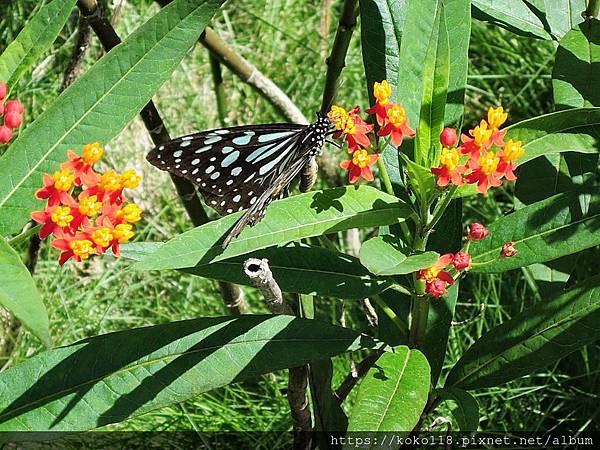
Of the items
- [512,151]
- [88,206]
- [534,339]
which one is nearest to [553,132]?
[512,151]

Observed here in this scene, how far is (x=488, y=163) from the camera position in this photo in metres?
1.24

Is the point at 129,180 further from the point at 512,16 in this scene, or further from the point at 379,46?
the point at 512,16

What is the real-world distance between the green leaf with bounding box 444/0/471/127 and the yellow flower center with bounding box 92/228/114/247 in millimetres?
622

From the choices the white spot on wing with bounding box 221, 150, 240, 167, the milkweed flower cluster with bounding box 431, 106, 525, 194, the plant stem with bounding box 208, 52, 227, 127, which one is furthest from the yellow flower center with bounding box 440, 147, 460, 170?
the plant stem with bounding box 208, 52, 227, 127

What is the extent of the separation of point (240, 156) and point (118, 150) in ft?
5.46

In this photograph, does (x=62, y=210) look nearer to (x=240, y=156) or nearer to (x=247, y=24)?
(x=240, y=156)

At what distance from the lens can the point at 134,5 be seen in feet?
11.0

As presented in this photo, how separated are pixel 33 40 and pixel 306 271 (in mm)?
585

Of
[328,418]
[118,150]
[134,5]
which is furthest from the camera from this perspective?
[134,5]

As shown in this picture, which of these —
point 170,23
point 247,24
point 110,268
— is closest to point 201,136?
point 170,23

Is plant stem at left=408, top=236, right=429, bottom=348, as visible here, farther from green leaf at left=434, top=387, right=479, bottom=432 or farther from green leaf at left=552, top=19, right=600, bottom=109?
green leaf at left=552, top=19, right=600, bottom=109

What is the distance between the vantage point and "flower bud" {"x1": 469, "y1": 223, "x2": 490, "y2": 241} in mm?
1388

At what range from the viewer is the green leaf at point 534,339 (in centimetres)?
147

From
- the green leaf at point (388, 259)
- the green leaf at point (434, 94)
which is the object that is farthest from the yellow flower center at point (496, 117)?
the green leaf at point (388, 259)
